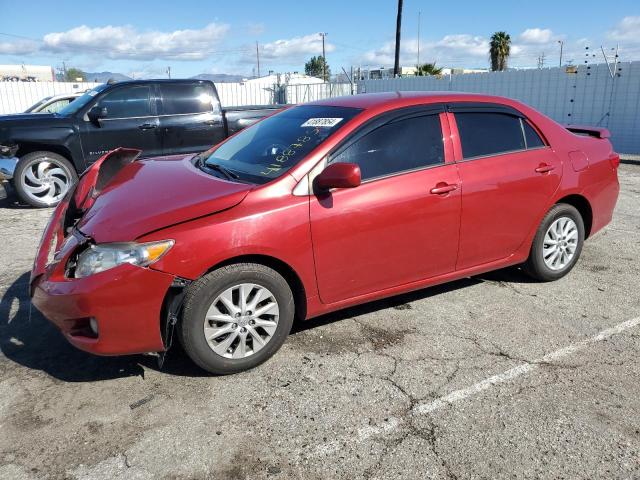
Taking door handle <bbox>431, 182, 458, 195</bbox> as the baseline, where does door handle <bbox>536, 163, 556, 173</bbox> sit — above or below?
above

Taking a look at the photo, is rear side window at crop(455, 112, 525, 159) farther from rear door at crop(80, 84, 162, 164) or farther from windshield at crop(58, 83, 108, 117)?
windshield at crop(58, 83, 108, 117)

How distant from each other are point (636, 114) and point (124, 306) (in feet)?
50.0

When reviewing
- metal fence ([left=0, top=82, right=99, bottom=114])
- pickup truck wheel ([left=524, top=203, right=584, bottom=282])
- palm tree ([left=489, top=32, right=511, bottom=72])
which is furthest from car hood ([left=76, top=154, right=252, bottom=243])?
palm tree ([left=489, top=32, right=511, bottom=72])

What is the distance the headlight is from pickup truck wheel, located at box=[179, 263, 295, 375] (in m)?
0.28

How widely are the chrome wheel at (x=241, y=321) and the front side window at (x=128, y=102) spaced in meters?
6.00

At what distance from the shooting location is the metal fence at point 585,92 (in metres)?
14.3

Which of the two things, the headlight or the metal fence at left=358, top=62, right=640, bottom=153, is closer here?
the headlight

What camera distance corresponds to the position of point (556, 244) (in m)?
4.66

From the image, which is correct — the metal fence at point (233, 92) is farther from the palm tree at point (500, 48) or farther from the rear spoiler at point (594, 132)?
the rear spoiler at point (594, 132)

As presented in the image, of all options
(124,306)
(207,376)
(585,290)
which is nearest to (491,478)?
(207,376)

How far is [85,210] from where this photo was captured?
3561 mm

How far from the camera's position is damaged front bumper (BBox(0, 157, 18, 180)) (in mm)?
7555

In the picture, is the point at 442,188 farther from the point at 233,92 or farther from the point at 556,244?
the point at 233,92

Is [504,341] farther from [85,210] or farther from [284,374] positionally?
[85,210]
